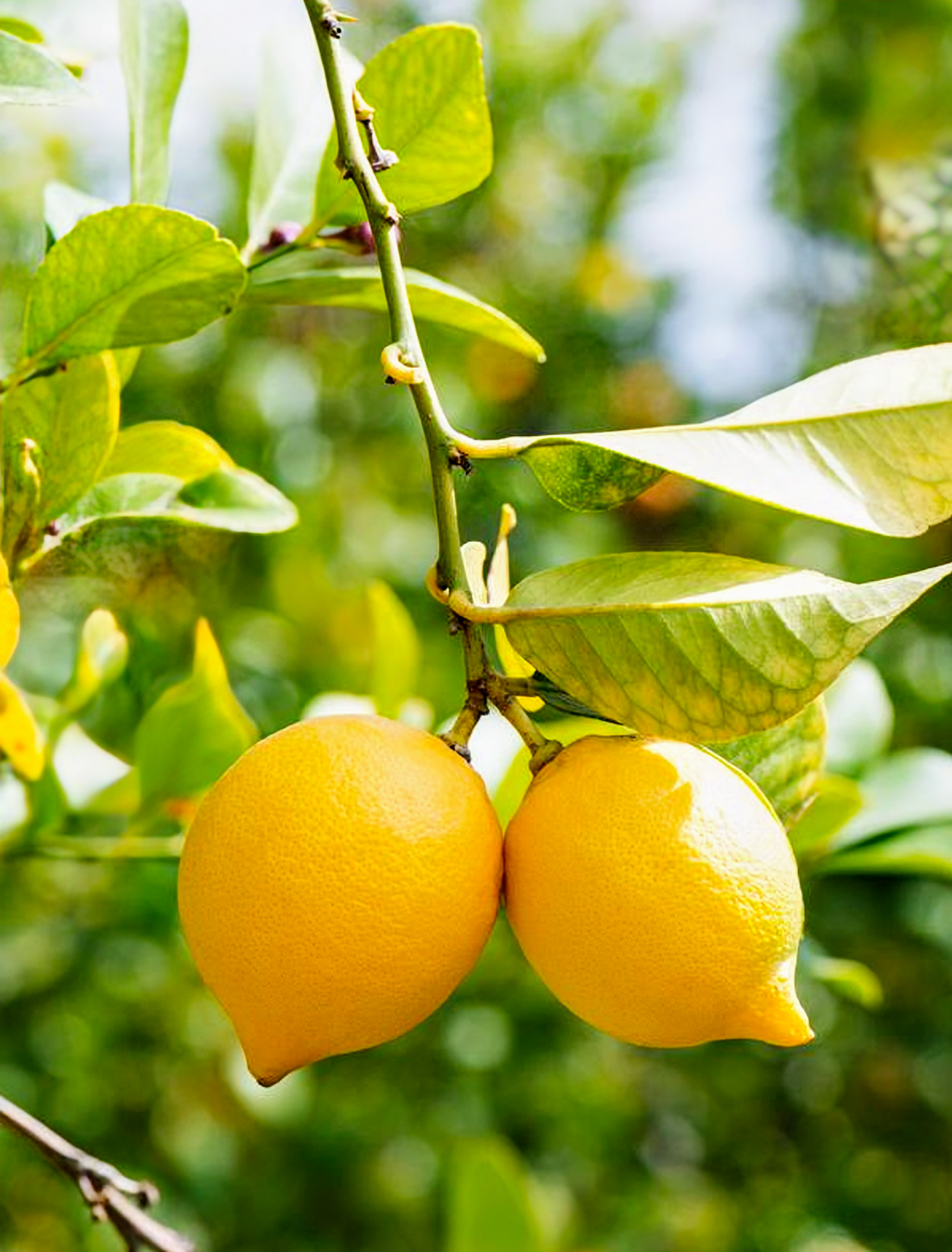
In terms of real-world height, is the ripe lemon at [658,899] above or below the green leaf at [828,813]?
above

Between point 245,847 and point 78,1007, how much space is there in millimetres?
1773

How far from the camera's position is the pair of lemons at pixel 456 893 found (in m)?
0.57

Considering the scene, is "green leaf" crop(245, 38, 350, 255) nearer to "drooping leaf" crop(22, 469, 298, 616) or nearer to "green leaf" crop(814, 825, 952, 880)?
"drooping leaf" crop(22, 469, 298, 616)

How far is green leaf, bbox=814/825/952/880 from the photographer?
101 centimetres

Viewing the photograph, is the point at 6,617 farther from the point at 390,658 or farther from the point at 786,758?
the point at 390,658

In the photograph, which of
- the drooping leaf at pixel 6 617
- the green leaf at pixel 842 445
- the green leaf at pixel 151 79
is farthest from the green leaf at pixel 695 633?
the green leaf at pixel 151 79

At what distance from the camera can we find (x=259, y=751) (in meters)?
0.60

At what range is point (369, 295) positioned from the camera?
A: 2.63ft

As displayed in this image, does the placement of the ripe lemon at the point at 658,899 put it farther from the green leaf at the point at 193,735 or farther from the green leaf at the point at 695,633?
the green leaf at the point at 193,735

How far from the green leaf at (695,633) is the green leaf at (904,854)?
50 centimetres

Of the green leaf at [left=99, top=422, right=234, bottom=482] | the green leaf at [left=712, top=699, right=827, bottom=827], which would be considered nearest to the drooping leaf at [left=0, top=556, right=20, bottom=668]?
the green leaf at [left=99, top=422, right=234, bottom=482]

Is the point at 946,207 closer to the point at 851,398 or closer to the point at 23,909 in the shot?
the point at 851,398

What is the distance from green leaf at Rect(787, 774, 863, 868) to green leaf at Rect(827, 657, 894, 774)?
0.39ft

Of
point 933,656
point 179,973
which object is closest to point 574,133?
point 933,656
